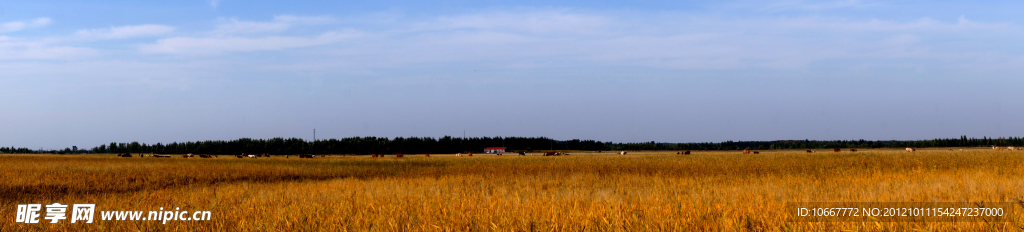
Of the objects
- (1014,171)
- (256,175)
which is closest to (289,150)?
(256,175)

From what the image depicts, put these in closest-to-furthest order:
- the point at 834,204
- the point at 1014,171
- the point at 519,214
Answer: the point at 519,214 < the point at 834,204 < the point at 1014,171

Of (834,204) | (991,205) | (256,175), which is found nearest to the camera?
(991,205)

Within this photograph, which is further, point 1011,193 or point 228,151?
point 228,151

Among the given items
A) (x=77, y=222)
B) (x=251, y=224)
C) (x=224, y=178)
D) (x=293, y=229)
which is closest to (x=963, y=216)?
(x=293, y=229)

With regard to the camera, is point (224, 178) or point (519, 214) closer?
point (519, 214)

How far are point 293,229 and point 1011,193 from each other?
440 inches

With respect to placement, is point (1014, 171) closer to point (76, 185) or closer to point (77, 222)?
point (77, 222)

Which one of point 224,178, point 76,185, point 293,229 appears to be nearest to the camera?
point 293,229

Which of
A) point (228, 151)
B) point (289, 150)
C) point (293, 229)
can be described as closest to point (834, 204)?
point (293, 229)

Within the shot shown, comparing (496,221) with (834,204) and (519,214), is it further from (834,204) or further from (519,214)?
(834,204)

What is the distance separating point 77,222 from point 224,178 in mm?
19440

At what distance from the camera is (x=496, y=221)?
6.52m

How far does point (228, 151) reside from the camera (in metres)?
188

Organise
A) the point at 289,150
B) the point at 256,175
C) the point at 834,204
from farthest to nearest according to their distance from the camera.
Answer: the point at 289,150, the point at 256,175, the point at 834,204
